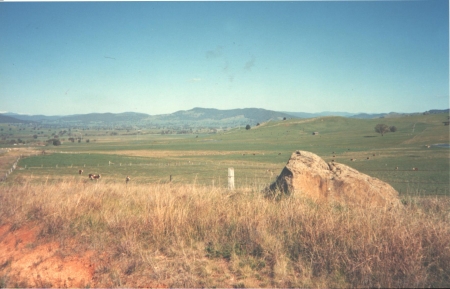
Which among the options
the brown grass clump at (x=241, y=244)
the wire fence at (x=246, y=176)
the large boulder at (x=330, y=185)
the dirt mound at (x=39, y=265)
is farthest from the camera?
the wire fence at (x=246, y=176)

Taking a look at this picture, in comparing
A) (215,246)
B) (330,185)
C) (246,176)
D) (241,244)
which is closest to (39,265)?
(215,246)

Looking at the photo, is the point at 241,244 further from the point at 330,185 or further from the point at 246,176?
the point at 246,176

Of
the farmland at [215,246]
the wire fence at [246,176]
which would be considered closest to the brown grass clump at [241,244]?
the farmland at [215,246]

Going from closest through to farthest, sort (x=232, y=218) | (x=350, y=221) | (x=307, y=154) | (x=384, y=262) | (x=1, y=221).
Result: 1. (x=384, y=262)
2. (x=350, y=221)
3. (x=232, y=218)
4. (x=1, y=221)
5. (x=307, y=154)

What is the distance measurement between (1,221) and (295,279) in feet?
22.8

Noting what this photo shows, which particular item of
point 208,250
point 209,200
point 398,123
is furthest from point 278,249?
point 398,123

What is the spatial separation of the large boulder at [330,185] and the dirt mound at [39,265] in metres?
5.72

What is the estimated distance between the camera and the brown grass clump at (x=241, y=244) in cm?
444

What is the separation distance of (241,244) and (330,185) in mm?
4850

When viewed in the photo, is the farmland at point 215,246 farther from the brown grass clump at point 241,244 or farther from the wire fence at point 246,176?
the wire fence at point 246,176

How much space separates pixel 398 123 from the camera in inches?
5384

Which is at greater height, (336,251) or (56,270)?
(336,251)

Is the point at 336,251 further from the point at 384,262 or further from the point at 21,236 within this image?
the point at 21,236

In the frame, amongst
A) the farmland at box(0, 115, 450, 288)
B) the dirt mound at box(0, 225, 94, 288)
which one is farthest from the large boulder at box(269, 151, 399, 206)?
the dirt mound at box(0, 225, 94, 288)
